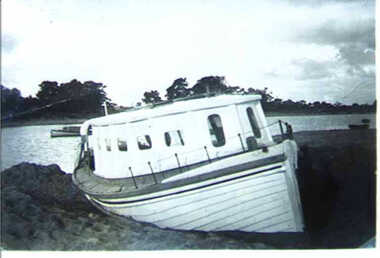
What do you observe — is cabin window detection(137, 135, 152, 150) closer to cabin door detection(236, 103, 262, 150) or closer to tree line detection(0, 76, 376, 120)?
tree line detection(0, 76, 376, 120)

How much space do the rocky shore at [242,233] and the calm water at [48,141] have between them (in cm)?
38

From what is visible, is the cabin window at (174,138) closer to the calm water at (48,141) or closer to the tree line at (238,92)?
the tree line at (238,92)

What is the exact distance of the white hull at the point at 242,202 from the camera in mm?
4027

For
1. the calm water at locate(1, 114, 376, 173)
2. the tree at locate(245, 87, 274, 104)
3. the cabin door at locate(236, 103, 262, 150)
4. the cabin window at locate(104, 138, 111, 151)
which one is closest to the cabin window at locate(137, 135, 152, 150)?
the cabin window at locate(104, 138, 111, 151)

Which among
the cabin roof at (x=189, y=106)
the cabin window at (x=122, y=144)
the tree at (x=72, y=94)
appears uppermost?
the tree at (x=72, y=94)

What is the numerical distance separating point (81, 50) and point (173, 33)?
1698 millimetres

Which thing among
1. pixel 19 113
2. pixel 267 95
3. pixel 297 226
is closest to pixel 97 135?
pixel 19 113

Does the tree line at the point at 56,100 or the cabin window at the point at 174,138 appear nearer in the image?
the cabin window at the point at 174,138

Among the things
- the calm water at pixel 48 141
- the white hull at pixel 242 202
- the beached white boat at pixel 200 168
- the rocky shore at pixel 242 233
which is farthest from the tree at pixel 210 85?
the rocky shore at pixel 242 233

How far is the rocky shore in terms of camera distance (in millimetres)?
3992

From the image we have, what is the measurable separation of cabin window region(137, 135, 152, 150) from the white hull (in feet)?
2.98

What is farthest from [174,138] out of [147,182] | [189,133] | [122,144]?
[122,144]

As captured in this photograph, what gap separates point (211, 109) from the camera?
15.7ft
